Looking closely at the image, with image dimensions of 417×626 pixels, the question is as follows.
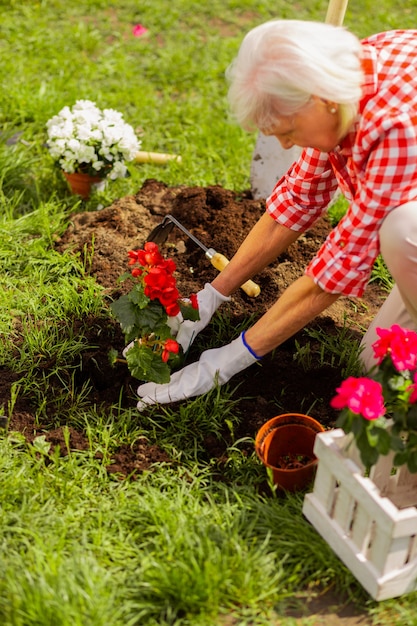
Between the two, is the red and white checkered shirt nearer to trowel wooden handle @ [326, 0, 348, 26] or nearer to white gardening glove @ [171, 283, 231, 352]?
white gardening glove @ [171, 283, 231, 352]

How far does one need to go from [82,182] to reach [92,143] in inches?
→ 9.4

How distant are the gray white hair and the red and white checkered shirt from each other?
80 millimetres

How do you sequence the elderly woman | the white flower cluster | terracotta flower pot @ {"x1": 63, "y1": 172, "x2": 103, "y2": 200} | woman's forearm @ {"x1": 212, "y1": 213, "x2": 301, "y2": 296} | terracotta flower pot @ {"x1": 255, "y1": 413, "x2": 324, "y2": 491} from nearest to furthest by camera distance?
the elderly woman < terracotta flower pot @ {"x1": 255, "y1": 413, "x2": 324, "y2": 491} < woman's forearm @ {"x1": 212, "y1": 213, "x2": 301, "y2": 296} < the white flower cluster < terracotta flower pot @ {"x1": 63, "y1": 172, "x2": 103, "y2": 200}

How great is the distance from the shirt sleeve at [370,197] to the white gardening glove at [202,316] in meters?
0.58

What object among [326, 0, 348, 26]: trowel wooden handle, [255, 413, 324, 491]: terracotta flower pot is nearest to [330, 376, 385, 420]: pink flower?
[255, 413, 324, 491]: terracotta flower pot

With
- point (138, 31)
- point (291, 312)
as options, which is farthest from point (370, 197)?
point (138, 31)

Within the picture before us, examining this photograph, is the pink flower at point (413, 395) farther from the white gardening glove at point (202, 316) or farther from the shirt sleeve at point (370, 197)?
the white gardening glove at point (202, 316)

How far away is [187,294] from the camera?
3490 mm

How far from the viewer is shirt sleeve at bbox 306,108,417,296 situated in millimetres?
2445

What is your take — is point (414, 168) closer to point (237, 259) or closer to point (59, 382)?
point (237, 259)

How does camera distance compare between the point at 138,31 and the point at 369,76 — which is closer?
the point at 369,76

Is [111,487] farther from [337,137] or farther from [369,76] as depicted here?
[369,76]

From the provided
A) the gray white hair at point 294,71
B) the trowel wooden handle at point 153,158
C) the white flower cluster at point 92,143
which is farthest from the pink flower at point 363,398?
the trowel wooden handle at point 153,158

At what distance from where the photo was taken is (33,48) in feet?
18.0
